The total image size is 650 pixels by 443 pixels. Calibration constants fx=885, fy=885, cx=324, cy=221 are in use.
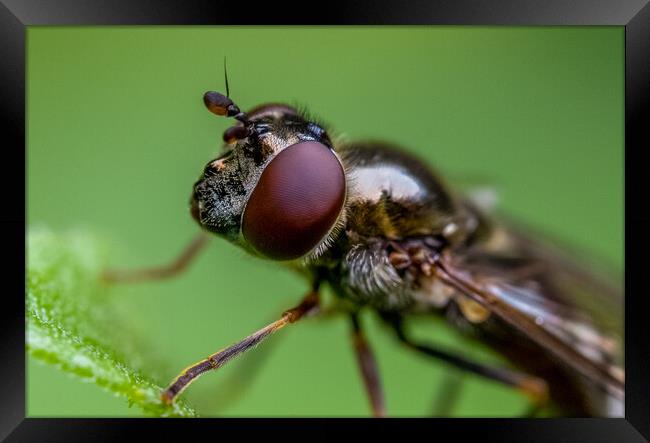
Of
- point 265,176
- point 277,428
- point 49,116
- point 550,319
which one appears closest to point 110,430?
point 277,428

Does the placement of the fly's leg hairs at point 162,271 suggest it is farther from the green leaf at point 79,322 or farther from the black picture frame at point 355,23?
the black picture frame at point 355,23

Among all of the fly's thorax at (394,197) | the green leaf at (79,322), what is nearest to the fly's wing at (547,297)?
the fly's thorax at (394,197)

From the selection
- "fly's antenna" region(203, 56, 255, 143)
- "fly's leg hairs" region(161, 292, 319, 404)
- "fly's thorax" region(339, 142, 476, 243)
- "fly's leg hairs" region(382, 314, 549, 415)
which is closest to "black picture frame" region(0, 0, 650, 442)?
"fly's leg hairs" region(161, 292, 319, 404)

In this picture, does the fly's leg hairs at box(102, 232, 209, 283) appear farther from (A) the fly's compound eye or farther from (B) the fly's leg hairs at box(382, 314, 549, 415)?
(A) the fly's compound eye

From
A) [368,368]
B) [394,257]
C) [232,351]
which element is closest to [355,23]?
[394,257]

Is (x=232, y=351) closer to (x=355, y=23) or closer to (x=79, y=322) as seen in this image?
(x=79, y=322)

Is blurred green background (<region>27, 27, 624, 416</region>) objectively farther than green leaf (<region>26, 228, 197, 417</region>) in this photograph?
Yes
